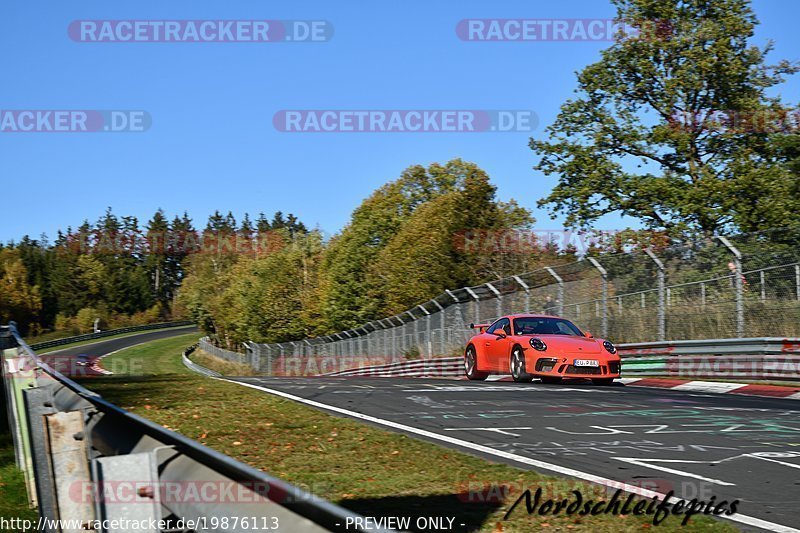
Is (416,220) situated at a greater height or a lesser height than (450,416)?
greater

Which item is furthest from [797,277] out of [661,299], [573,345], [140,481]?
[140,481]

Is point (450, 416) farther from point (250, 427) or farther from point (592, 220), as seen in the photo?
point (592, 220)

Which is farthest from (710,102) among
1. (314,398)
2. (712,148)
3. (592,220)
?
(314,398)

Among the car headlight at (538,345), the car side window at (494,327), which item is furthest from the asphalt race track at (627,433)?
the car side window at (494,327)

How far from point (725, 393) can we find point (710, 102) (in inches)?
857

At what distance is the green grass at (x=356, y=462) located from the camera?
17.0ft

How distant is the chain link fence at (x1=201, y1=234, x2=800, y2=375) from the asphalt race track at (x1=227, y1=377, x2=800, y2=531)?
3499mm

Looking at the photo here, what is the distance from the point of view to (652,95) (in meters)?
35.1

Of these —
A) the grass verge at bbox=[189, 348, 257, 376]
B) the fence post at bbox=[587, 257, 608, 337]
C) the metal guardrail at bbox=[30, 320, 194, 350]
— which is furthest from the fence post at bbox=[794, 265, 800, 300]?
the metal guardrail at bbox=[30, 320, 194, 350]

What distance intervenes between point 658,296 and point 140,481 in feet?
59.2

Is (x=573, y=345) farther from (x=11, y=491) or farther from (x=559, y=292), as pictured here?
(x=11, y=491)

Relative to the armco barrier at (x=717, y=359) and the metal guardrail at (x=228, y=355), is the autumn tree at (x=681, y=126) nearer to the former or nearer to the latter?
the armco barrier at (x=717, y=359)

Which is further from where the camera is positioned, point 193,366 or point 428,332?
point 193,366

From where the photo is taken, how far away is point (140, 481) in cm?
314
